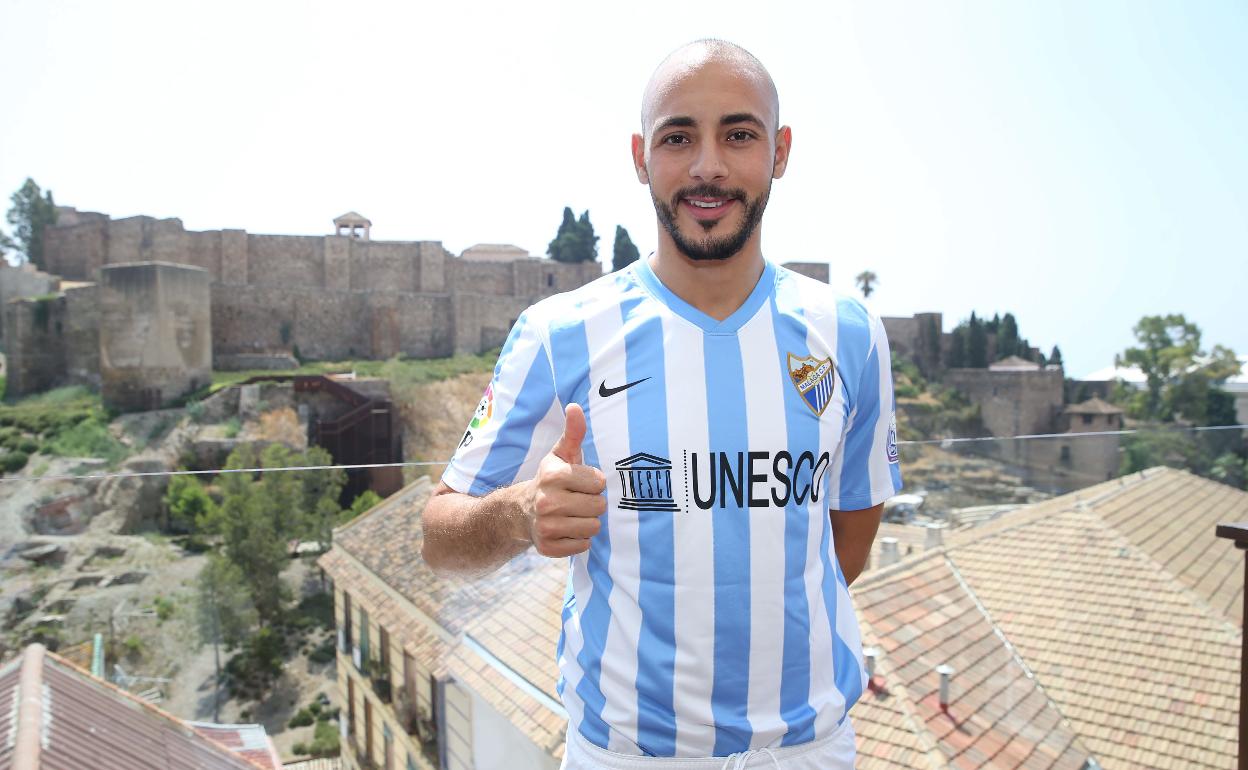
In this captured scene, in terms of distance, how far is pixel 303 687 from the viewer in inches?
93.0

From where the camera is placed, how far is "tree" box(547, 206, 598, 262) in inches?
1337

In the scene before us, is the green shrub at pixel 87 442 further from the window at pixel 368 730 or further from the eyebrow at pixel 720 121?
the eyebrow at pixel 720 121

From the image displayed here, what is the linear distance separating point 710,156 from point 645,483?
1.50 ft

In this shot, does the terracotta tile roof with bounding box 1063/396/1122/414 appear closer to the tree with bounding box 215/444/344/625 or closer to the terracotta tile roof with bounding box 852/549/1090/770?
the terracotta tile roof with bounding box 852/549/1090/770

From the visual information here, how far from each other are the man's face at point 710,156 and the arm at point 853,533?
51cm

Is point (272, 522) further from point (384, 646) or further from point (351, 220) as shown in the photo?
point (351, 220)

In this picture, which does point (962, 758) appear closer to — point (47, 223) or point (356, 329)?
point (356, 329)

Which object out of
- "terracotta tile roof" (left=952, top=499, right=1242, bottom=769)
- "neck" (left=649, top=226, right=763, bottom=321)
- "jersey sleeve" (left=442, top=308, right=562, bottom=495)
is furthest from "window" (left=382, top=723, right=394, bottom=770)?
"terracotta tile roof" (left=952, top=499, right=1242, bottom=769)

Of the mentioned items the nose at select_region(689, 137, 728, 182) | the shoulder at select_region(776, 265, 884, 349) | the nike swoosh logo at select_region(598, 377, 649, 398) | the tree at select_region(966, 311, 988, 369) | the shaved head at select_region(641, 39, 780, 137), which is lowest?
the nike swoosh logo at select_region(598, 377, 649, 398)

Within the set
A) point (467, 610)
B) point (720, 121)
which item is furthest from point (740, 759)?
point (467, 610)

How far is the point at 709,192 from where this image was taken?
1.18m

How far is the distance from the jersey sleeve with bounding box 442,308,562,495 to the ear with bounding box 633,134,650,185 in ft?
0.97

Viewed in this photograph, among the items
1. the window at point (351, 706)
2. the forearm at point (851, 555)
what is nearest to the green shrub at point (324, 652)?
the window at point (351, 706)

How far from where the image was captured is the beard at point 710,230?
1178 millimetres
